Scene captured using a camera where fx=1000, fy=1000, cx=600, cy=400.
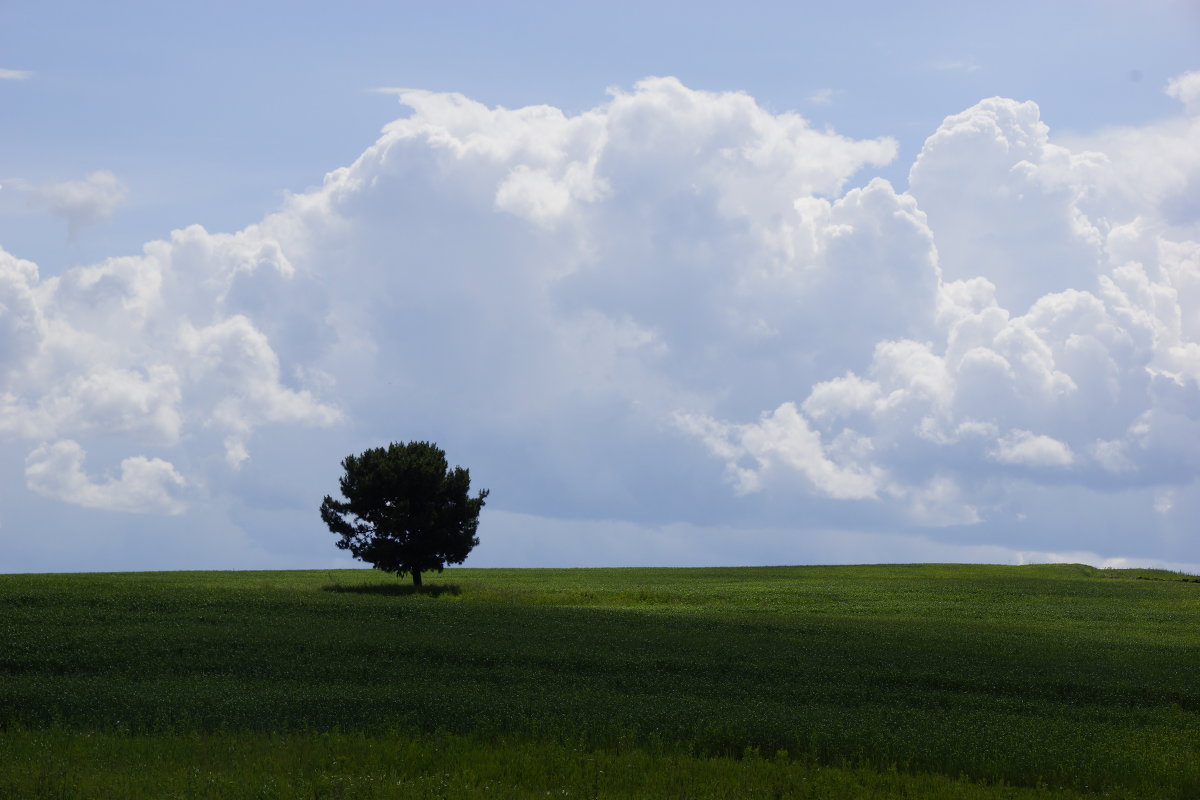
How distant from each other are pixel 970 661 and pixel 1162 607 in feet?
124

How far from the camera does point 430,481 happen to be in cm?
6034

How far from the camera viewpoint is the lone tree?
5997cm

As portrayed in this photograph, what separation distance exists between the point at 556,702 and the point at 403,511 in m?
38.2

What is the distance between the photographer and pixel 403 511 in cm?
5969

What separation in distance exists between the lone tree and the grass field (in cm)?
1492

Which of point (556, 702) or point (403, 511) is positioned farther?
point (403, 511)

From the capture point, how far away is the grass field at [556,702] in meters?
17.4

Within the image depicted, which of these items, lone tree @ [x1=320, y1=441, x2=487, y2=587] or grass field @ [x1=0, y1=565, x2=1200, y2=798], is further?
lone tree @ [x1=320, y1=441, x2=487, y2=587]

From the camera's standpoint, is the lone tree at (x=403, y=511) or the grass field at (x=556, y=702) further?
the lone tree at (x=403, y=511)

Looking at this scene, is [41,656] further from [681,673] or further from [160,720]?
[681,673]

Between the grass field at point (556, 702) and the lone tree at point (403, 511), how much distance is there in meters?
14.9

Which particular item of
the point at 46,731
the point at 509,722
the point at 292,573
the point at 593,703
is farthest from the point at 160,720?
the point at 292,573

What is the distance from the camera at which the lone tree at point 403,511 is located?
59969 mm

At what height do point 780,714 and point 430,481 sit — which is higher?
point 430,481
